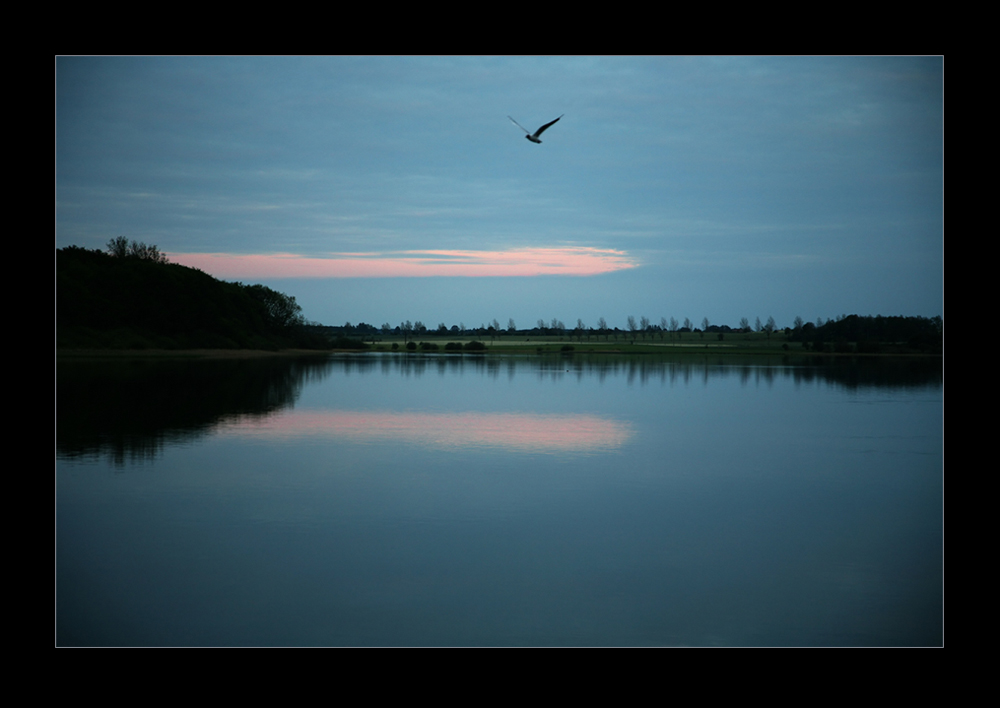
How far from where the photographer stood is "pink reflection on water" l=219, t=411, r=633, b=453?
16859 millimetres

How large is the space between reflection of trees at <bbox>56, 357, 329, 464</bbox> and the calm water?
0.66 feet

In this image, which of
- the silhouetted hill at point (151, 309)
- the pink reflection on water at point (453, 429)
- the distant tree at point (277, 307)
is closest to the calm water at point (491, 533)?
the pink reflection on water at point (453, 429)

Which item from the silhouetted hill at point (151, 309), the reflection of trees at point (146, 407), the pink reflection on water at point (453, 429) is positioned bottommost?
the pink reflection on water at point (453, 429)

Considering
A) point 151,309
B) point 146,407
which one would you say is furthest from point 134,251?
point 146,407

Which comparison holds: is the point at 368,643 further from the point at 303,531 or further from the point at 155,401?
the point at 155,401

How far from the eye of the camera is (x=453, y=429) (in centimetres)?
1911

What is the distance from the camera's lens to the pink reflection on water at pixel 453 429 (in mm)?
16859

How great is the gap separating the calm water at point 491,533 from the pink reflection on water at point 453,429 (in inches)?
6.6

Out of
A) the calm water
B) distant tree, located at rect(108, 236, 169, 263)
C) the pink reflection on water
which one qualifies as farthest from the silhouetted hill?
the calm water

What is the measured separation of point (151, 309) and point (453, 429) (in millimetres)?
76008

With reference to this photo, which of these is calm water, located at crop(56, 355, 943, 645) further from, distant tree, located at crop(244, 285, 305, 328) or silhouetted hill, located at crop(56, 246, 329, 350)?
distant tree, located at crop(244, 285, 305, 328)

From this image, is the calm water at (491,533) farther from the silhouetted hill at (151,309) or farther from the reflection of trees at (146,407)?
the silhouetted hill at (151,309)
